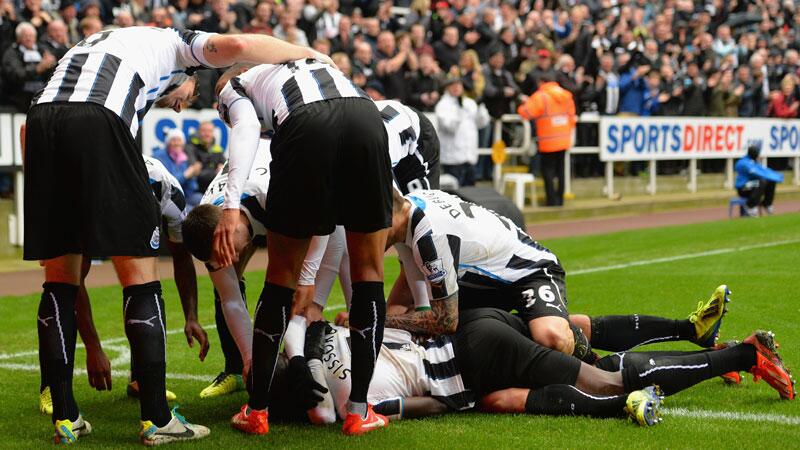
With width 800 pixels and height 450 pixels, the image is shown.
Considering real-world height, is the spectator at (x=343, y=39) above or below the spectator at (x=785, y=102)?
above

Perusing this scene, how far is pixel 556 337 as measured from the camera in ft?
20.4

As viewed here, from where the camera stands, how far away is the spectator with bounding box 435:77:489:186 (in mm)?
18953

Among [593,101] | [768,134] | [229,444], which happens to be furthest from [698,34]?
[229,444]

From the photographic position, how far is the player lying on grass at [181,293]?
6.22 meters

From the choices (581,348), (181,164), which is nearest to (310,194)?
(581,348)

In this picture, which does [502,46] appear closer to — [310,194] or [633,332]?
[633,332]

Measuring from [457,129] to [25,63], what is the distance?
7.26 meters

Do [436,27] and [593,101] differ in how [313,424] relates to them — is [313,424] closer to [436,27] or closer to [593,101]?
[436,27]

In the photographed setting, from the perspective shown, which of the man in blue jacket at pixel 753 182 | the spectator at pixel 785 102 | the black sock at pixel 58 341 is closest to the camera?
the black sock at pixel 58 341

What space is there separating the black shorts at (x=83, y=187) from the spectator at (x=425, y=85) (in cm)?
1379

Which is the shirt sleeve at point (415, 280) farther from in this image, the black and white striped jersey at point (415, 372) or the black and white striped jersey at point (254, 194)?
the black and white striped jersey at point (254, 194)

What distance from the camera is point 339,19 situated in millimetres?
18469

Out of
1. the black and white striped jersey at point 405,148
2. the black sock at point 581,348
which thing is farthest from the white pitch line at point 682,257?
the black sock at point 581,348

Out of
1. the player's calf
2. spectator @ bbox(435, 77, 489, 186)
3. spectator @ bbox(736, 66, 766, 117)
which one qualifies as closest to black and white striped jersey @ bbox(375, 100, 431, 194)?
the player's calf
